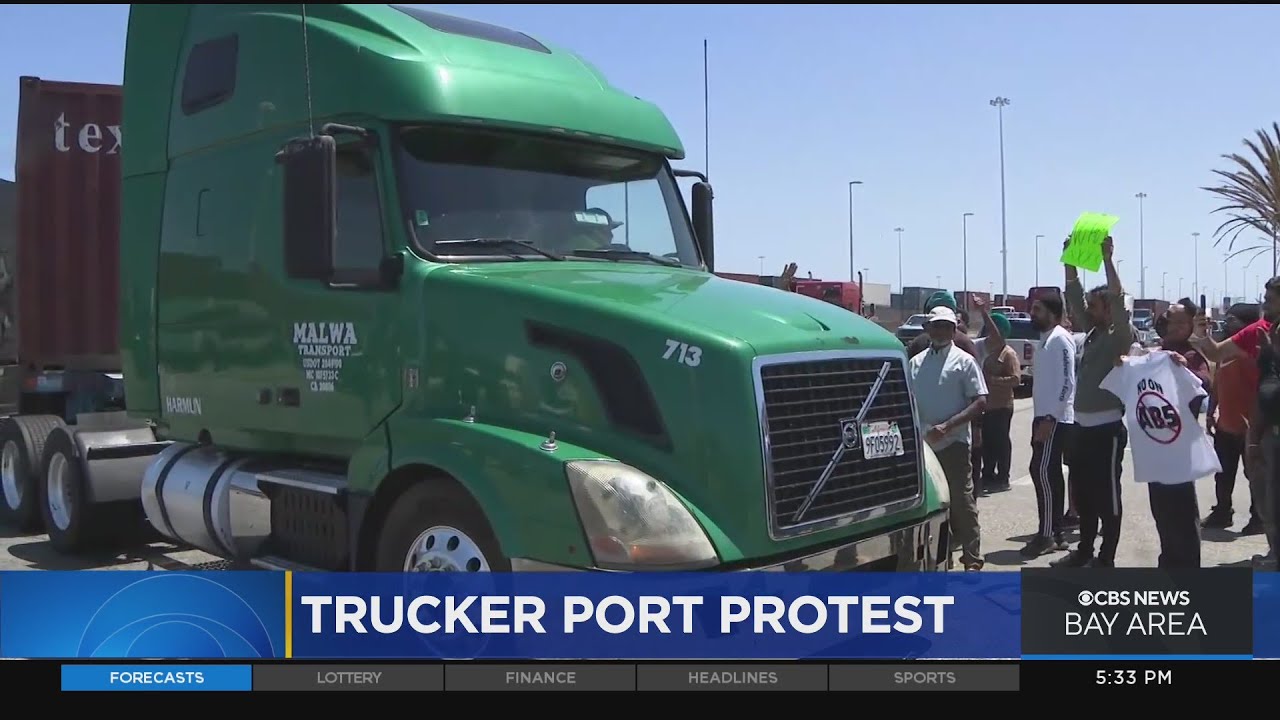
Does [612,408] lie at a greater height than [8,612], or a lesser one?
greater

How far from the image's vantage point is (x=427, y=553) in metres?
4.45

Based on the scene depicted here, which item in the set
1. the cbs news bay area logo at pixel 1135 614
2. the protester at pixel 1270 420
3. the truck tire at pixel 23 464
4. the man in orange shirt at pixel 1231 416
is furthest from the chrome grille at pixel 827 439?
the truck tire at pixel 23 464

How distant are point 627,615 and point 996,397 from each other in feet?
21.9

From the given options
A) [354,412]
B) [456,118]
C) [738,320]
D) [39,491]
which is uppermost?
[456,118]

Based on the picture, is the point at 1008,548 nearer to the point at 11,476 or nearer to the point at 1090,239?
the point at 1090,239

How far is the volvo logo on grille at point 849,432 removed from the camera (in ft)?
14.7

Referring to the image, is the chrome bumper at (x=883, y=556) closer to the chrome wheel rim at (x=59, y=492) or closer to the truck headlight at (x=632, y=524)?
the truck headlight at (x=632, y=524)

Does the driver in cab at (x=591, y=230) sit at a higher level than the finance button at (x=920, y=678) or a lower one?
higher

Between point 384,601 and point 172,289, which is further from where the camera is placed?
point 172,289

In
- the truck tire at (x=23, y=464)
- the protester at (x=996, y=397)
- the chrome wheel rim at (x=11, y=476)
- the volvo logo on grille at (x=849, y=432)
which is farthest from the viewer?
the protester at (x=996, y=397)

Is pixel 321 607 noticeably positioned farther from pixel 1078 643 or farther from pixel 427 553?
pixel 1078 643

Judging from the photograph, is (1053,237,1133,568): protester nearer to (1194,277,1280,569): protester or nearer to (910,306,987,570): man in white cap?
(910,306,987,570): man in white cap

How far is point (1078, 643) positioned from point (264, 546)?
3910 millimetres

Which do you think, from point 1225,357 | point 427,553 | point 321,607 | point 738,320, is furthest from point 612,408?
point 1225,357
